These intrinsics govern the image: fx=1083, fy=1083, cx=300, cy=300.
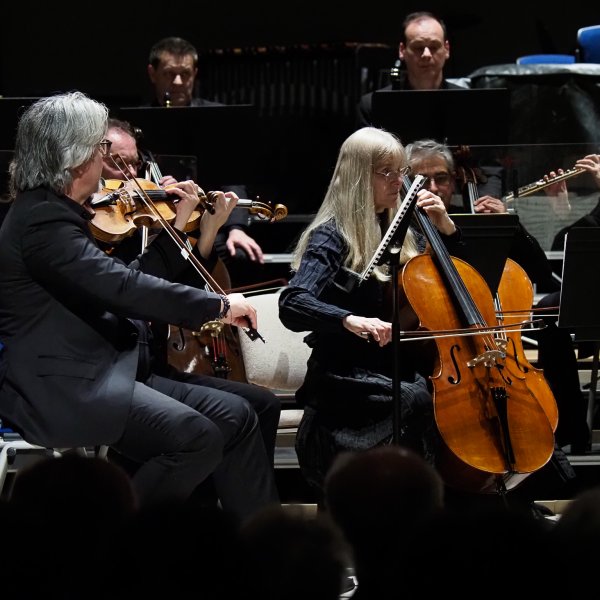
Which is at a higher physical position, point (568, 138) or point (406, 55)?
point (406, 55)

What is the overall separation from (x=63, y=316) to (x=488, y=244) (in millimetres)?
1428

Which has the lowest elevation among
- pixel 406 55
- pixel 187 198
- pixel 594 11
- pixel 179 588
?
pixel 179 588

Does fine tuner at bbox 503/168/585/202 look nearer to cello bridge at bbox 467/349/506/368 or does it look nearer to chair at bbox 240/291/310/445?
chair at bbox 240/291/310/445

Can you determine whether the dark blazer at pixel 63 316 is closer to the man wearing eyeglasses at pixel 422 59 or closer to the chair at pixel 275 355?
the chair at pixel 275 355

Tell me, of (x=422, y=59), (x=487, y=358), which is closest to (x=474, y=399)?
(x=487, y=358)

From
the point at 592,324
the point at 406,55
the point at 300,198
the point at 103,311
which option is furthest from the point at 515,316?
the point at 300,198

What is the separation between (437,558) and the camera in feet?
4.58

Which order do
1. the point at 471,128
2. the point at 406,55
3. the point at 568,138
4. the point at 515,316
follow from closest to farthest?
1. the point at 515,316
2. the point at 471,128
3. the point at 406,55
4. the point at 568,138

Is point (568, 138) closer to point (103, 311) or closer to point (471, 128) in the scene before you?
point (471, 128)

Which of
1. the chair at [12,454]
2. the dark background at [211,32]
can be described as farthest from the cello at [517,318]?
the dark background at [211,32]

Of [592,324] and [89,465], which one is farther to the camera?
[592,324]

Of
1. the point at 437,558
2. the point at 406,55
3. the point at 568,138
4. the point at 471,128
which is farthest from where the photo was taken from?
the point at 568,138

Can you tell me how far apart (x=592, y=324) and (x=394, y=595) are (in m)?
2.03

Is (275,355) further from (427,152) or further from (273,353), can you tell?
(427,152)
